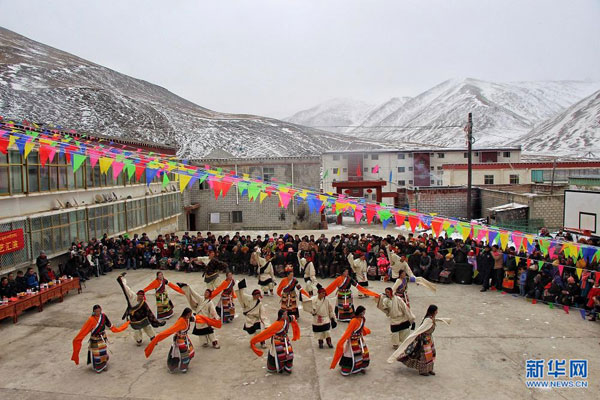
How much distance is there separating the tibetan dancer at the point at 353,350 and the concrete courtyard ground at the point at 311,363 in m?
0.22

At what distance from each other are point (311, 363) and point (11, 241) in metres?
10.7

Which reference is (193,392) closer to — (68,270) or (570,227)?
(68,270)

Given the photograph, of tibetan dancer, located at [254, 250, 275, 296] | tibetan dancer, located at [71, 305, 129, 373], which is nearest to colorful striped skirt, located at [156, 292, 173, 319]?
tibetan dancer, located at [71, 305, 129, 373]

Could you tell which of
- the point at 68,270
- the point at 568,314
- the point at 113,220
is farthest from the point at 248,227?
the point at 568,314

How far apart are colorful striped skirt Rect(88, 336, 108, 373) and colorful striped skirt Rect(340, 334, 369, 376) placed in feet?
15.2

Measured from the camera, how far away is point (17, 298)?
1208 centimetres

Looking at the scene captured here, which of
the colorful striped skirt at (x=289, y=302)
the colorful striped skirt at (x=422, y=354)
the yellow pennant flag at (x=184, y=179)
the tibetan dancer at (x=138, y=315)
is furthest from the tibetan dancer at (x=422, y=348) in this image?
the yellow pennant flag at (x=184, y=179)

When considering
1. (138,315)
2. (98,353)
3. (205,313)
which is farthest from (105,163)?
(98,353)

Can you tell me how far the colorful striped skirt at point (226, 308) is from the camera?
11656 mm

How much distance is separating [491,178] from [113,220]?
33.5 metres

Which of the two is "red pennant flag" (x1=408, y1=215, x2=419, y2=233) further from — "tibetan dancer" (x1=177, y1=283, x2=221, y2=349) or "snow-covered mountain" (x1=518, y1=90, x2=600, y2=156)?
"snow-covered mountain" (x1=518, y1=90, x2=600, y2=156)

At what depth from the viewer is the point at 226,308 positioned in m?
11.7

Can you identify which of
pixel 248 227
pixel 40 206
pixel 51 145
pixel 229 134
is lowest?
pixel 248 227

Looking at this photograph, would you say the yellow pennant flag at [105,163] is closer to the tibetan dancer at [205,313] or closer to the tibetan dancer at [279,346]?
the tibetan dancer at [205,313]
